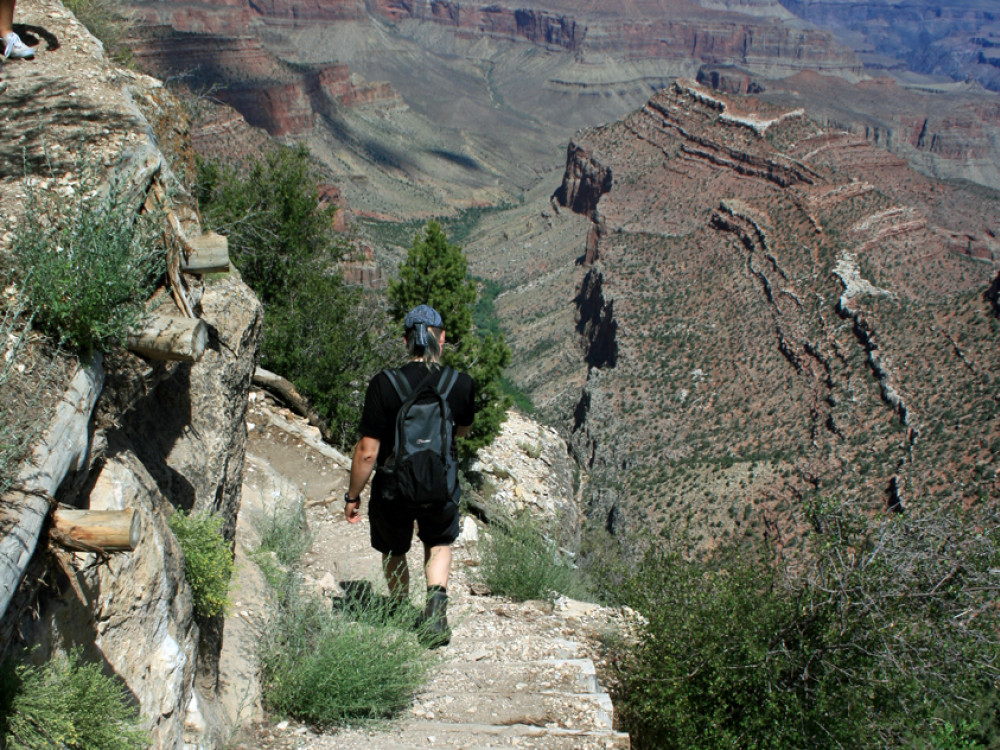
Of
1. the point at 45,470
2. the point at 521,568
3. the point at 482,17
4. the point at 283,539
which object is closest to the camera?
the point at 45,470

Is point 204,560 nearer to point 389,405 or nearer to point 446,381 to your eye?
point 389,405

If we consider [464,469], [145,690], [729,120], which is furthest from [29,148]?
[729,120]

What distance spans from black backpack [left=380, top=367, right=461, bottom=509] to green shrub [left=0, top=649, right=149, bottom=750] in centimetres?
177

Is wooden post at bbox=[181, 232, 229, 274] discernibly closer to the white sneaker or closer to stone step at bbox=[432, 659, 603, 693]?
the white sneaker

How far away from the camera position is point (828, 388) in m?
26.8

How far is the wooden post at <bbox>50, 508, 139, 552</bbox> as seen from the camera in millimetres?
2965

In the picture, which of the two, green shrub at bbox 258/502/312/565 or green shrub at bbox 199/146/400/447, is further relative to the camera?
green shrub at bbox 199/146/400/447

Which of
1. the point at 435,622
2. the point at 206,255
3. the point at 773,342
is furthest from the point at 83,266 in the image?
the point at 773,342

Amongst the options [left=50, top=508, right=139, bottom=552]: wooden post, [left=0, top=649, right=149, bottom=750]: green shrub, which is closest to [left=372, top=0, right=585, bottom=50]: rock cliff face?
[left=50, top=508, right=139, bottom=552]: wooden post

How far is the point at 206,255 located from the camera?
5.05m

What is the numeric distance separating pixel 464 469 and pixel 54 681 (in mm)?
15333

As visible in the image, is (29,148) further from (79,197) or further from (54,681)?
(54,681)

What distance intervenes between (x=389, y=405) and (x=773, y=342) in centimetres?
2972

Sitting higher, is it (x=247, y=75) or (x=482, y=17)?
(x=482, y=17)
